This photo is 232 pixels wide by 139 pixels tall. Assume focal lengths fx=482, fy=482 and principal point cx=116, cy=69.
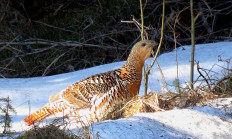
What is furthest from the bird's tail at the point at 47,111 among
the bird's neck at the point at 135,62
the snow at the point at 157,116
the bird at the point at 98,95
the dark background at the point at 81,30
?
the dark background at the point at 81,30

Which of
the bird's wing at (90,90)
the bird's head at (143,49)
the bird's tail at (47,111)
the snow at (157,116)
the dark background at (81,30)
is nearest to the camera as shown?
the snow at (157,116)

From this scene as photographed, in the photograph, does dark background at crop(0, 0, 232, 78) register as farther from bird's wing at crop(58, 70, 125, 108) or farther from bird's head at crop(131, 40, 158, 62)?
bird's wing at crop(58, 70, 125, 108)

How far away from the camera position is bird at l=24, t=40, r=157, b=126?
4055 mm

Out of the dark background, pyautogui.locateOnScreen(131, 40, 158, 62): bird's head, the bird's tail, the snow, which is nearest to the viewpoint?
the snow

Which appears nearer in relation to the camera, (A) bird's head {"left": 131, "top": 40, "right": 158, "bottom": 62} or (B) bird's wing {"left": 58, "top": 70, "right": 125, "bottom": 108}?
(B) bird's wing {"left": 58, "top": 70, "right": 125, "bottom": 108}

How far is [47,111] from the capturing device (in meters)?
4.14

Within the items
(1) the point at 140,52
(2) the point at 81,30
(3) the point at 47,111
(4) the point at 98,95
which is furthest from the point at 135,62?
(2) the point at 81,30

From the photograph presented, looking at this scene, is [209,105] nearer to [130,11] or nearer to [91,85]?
[91,85]

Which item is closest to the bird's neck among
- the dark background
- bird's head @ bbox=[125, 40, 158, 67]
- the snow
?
bird's head @ bbox=[125, 40, 158, 67]

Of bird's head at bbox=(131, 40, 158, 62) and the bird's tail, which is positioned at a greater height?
bird's head at bbox=(131, 40, 158, 62)

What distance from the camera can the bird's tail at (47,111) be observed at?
13.3 ft

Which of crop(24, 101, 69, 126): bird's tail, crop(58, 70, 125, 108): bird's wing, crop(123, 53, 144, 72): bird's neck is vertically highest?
crop(123, 53, 144, 72): bird's neck

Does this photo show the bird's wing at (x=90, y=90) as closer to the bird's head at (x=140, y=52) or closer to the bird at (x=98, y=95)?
the bird at (x=98, y=95)

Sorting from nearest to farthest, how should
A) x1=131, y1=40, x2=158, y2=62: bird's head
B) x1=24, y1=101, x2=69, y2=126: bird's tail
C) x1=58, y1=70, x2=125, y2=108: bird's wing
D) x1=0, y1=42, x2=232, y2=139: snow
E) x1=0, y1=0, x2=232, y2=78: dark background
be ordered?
x1=0, y1=42, x2=232, y2=139: snow
x1=24, y1=101, x2=69, y2=126: bird's tail
x1=58, y1=70, x2=125, y2=108: bird's wing
x1=131, y1=40, x2=158, y2=62: bird's head
x1=0, y1=0, x2=232, y2=78: dark background
